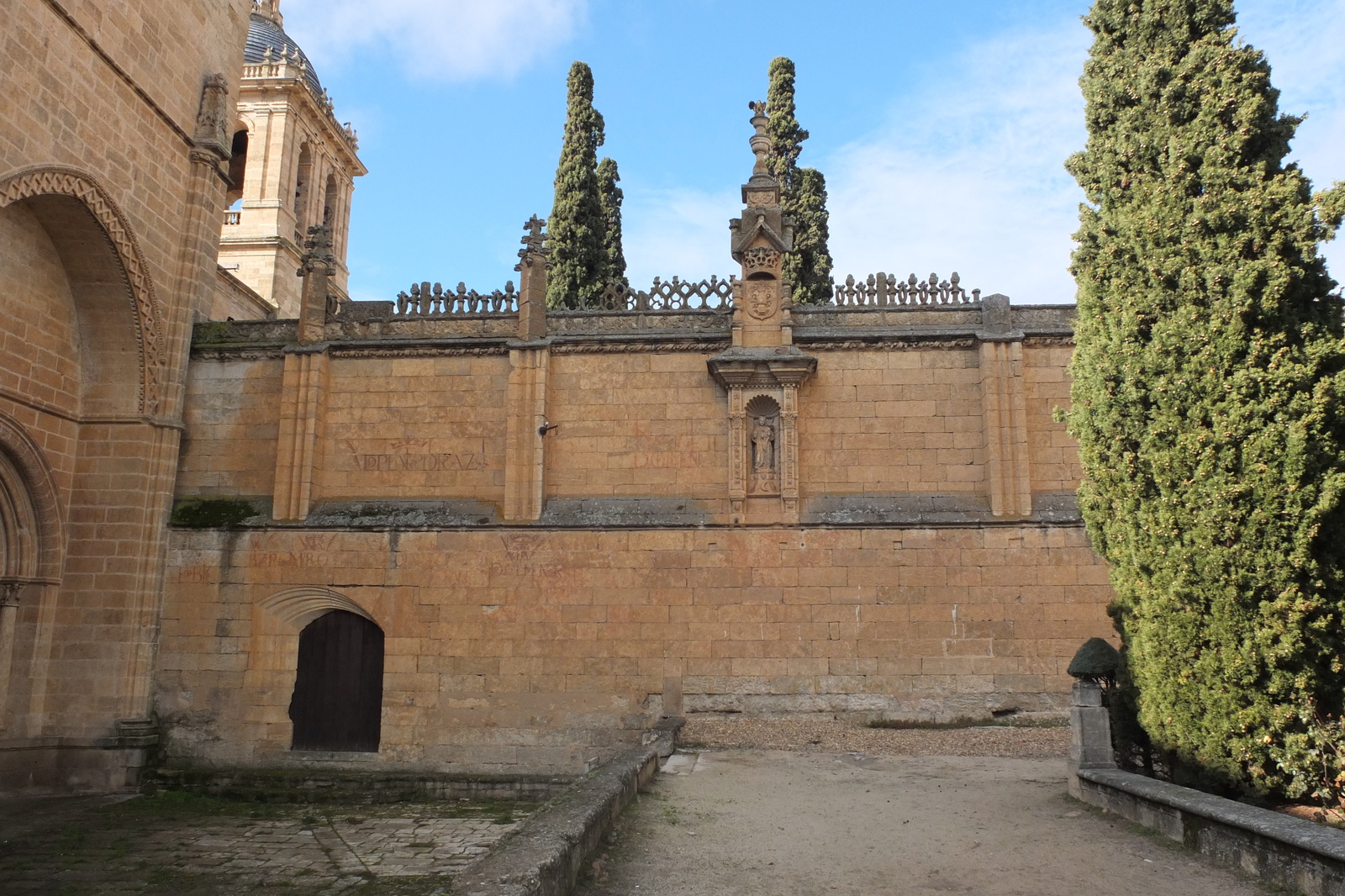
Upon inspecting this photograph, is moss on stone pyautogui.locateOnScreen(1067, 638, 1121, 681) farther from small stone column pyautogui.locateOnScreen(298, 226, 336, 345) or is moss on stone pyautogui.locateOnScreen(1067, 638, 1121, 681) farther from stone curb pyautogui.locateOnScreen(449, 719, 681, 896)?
small stone column pyautogui.locateOnScreen(298, 226, 336, 345)

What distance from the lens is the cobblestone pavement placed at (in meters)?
8.52

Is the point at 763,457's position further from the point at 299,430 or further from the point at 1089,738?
the point at 299,430

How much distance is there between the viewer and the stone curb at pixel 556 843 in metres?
4.46

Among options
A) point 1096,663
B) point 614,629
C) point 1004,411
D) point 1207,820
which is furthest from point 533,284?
point 1207,820

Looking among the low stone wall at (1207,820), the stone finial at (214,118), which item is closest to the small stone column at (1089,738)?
the low stone wall at (1207,820)

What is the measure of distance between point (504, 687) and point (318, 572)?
335 centimetres

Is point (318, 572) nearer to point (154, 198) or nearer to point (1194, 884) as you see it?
point (154, 198)

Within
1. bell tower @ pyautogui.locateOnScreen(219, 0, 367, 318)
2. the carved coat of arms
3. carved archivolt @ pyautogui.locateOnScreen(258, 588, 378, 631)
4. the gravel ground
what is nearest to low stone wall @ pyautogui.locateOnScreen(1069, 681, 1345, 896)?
the gravel ground

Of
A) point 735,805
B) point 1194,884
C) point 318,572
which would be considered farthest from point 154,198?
point 1194,884

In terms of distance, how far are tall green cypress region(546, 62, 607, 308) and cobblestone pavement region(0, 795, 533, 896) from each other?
11169 mm

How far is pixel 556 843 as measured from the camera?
522cm

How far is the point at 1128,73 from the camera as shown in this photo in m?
8.78

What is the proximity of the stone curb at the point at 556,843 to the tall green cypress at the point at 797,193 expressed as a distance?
13573 mm

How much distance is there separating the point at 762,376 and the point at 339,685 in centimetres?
787
